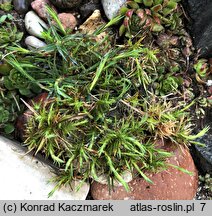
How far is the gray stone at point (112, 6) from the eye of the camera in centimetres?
316

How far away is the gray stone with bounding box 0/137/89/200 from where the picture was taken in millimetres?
2855

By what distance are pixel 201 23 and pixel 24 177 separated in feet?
6.09

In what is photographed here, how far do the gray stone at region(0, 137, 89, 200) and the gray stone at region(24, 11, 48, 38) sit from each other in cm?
86

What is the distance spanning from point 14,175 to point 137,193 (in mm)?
955

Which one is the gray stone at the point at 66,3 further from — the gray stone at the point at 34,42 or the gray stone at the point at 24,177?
the gray stone at the point at 24,177

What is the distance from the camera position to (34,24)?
3.12 meters

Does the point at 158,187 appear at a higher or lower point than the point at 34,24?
lower

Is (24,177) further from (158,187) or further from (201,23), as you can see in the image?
(201,23)

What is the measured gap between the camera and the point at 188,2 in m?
3.21

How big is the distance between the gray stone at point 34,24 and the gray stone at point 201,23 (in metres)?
1.18

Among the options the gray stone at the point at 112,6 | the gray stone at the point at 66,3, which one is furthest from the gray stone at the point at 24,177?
the gray stone at the point at 112,6

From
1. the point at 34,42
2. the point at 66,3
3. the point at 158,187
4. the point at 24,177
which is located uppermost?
the point at 66,3

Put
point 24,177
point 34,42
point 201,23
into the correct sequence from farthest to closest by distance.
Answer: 1. point 201,23
2. point 34,42
3. point 24,177

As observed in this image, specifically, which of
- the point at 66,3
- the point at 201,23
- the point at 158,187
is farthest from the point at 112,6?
the point at 158,187
